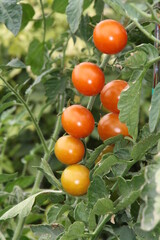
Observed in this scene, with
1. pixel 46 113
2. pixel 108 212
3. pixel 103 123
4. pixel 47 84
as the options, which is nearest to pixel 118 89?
pixel 103 123

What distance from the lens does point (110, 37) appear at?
75 centimetres

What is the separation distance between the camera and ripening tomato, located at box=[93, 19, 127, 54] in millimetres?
752

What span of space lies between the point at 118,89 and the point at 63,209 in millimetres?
216

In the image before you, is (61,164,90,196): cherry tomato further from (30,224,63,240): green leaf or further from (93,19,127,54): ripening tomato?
(93,19,127,54): ripening tomato

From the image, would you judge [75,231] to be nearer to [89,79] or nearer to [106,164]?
[106,164]

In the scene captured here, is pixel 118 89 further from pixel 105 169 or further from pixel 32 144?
pixel 32 144

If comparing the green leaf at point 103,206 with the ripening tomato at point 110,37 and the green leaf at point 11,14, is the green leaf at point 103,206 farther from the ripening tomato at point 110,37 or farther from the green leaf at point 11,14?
the green leaf at point 11,14

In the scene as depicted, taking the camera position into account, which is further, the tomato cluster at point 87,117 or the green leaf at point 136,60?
the tomato cluster at point 87,117

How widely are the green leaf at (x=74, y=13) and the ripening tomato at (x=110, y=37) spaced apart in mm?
50

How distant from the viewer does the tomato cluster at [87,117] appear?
769mm

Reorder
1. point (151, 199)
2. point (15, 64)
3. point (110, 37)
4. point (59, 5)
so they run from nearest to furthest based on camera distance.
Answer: point (151, 199)
point (110, 37)
point (15, 64)
point (59, 5)

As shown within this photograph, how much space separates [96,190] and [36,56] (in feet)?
1.98

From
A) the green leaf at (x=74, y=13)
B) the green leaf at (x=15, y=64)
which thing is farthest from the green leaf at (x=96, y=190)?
Answer: the green leaf at (x=15, y=64)

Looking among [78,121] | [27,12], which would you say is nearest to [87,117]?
[78,121]
